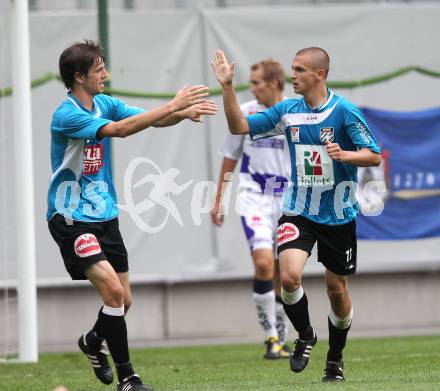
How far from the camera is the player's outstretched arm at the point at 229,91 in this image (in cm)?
726

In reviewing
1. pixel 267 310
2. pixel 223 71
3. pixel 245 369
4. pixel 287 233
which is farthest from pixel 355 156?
pixel 267 310

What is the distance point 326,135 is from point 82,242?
175cm

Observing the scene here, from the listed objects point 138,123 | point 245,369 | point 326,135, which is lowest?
point 245,369

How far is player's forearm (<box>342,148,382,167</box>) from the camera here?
7266 mm

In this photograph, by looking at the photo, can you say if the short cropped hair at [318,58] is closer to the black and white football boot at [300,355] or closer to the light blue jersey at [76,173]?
the light blue jersey at [76,173]

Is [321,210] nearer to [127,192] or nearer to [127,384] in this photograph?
[127,384]

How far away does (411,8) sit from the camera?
45.5 feet

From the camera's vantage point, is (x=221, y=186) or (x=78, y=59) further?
(x=221, y=186)

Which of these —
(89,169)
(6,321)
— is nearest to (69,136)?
(89,169)

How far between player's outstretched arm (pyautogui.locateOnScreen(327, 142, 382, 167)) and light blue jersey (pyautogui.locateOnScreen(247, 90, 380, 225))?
0.23 meters

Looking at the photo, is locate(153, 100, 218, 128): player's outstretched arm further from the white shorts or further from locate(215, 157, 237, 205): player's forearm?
the white shorts

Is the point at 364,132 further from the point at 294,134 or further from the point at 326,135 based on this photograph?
the point at 294,134

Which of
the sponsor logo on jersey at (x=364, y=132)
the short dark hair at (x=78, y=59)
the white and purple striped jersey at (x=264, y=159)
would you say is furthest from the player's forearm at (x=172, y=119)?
the white and purple striped jersey at (x=264, y=159)

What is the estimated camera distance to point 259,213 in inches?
412
